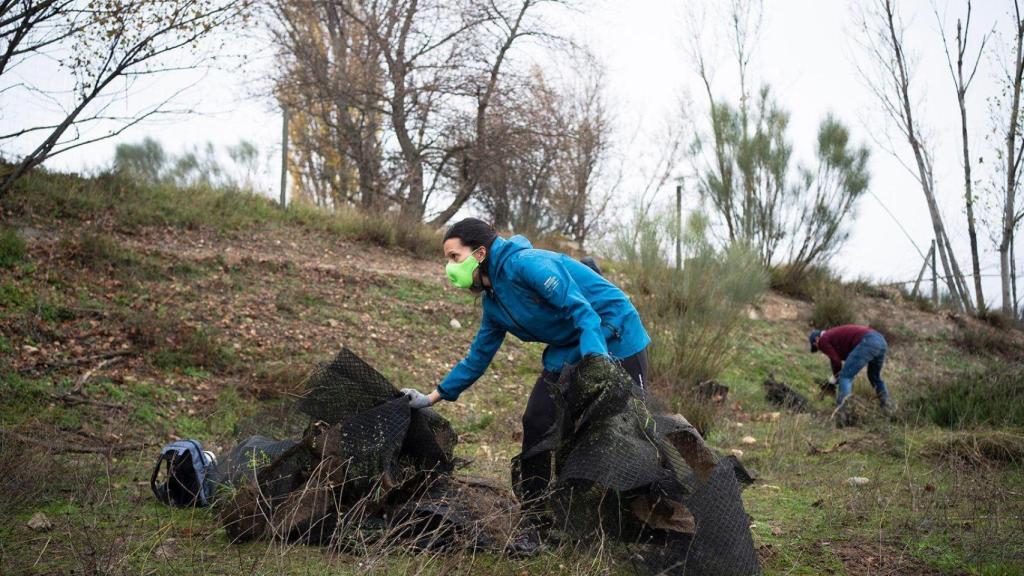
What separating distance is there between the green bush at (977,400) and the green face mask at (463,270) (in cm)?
449

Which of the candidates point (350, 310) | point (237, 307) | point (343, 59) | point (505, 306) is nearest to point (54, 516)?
point (505, 306)

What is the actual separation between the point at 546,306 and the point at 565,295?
204 mm

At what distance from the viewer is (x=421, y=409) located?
371cm

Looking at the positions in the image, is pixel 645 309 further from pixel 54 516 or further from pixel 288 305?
pixel 54 516

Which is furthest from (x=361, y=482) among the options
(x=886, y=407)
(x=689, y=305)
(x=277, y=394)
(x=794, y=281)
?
(x=794, y=281)

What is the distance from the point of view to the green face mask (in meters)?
3.56

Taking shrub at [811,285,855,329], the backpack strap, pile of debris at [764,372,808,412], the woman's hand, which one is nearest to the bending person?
pile of debris at [764,372,808,412]

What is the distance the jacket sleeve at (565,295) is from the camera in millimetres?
3248

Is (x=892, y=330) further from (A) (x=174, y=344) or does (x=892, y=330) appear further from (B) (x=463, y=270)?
(B) (x=463, y=270)

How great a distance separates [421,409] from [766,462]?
318 cm

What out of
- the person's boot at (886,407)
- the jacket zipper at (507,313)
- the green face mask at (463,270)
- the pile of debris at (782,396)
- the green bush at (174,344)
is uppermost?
the green face mask at (463,270)

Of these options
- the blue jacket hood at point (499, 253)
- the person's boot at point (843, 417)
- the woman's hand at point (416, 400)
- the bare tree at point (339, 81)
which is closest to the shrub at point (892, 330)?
the person's boot at point (843, 417)

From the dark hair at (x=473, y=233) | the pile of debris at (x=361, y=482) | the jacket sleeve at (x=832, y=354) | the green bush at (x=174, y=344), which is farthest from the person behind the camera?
the jacket sleeve at (x=832, y=354)

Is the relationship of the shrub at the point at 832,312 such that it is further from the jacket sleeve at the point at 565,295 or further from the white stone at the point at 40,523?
the white stone at the point at 40,523
